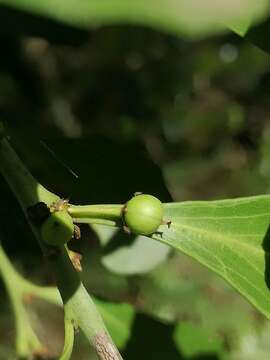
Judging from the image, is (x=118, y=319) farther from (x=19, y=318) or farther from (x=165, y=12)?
(x=165, y=12)

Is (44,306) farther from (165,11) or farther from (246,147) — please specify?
(165,11)

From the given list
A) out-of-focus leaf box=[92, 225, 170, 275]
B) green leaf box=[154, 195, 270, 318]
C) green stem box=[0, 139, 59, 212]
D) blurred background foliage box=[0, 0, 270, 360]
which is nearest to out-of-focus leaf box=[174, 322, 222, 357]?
blurred background foliage box=[0, 0, 270, 360]

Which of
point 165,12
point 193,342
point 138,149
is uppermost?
point 165,12

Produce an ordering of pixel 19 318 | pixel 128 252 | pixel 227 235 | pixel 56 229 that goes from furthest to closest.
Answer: pixel 128 252
pixel 19 318
pixel 227 235
pixel 56 229

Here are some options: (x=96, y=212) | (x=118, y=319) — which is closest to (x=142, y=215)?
(x=96, y=212)

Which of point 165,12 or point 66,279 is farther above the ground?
point 165,12

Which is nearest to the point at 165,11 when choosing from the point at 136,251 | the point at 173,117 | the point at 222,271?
the point at 222,271

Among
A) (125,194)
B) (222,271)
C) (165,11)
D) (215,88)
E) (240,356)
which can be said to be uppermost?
(165,11)
